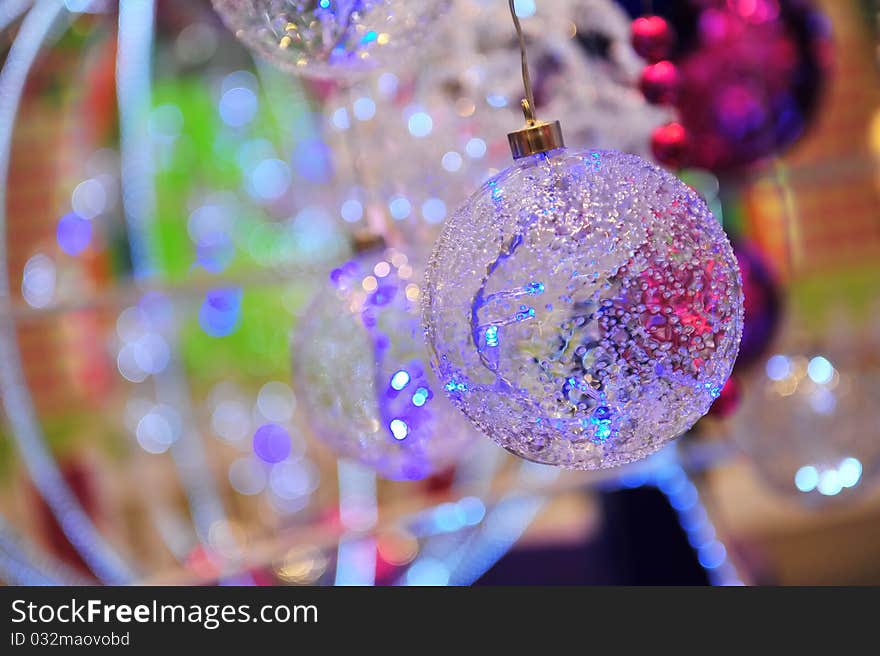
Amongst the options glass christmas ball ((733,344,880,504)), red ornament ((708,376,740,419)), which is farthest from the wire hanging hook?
glass christmas ball ((733,344,880,504))

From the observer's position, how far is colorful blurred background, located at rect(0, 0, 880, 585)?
1.00m

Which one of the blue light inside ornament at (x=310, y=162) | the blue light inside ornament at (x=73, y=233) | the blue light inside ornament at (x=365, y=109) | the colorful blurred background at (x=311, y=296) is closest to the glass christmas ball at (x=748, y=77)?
the colorful blurred background at (x=311, y=296)

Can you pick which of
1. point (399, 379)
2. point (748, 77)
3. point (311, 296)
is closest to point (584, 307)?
point (399, 379)

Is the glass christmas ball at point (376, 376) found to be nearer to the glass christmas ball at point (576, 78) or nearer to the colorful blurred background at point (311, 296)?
the colorful blurred background at point (311, 296)

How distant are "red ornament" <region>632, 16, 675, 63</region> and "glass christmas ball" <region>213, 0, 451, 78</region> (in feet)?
0.56

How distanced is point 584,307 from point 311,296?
114 centimetres

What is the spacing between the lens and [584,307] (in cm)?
53

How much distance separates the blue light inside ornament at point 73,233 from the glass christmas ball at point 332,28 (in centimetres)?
192

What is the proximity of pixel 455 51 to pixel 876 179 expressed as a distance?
201 centimetres

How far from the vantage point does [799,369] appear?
128 centimetres

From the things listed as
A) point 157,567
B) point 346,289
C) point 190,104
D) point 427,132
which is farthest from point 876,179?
point 346,289

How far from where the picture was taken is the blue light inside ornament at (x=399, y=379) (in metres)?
0.73

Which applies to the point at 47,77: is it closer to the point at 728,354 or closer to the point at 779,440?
the point at 779,440

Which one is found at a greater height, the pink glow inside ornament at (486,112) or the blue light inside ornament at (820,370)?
the pink glow inside ornament at (486,112)
